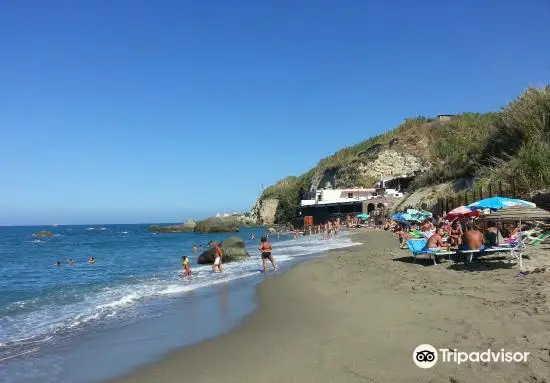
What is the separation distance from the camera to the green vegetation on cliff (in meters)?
23.1

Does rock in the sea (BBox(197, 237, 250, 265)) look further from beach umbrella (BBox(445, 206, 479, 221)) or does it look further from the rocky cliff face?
the rocky cliff face

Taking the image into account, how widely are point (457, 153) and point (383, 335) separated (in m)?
39.4

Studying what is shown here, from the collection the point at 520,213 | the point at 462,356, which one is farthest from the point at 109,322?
the point at 520,213

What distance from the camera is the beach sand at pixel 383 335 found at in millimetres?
4848

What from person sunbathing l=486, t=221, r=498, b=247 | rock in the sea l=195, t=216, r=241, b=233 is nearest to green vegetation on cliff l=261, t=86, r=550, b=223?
person sunbathing l=486, t=221, r=498, b=247

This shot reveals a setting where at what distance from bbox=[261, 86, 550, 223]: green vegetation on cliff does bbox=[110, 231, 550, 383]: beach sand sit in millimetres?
14617

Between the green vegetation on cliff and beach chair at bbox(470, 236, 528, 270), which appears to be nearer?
beach chair at bbox(470, 236, 528, 270)

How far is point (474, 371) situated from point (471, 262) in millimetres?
8579

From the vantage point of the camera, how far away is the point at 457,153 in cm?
4206

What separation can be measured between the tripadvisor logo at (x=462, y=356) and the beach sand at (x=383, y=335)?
0.33 ft

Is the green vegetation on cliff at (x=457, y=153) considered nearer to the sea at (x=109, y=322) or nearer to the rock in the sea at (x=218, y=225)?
the sea at (x=109, y=322)

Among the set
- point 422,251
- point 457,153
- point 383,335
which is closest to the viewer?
point 383,335

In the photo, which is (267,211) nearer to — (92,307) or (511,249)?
(92,307)

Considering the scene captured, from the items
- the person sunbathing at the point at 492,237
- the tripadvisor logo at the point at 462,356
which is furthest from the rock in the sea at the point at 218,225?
the tripadvisor logo at the point at 462,356
